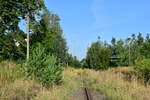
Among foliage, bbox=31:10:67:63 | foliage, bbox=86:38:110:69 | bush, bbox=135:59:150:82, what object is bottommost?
bush, bbox=135:59:150:82

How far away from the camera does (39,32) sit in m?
32.3

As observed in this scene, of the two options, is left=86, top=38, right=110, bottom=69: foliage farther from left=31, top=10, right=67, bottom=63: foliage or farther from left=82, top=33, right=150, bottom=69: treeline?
left=31, top=10, right=67, bottom=63: foliage

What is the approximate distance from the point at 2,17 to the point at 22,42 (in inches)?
147

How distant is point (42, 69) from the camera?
571 inches

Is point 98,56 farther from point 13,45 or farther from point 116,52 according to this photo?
point 13,45

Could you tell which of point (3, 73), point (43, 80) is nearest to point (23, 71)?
point (43, 80)

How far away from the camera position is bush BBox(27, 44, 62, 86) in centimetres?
1404

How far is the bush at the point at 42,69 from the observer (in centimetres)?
1404

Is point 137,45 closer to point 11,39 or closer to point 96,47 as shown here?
point 96,47

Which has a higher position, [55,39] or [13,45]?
[55,39]

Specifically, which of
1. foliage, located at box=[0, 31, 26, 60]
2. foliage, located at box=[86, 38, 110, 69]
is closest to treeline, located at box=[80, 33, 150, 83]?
foliage, located at box=[86, 38, 110, 69]

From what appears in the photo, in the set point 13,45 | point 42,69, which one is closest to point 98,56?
point 13,45

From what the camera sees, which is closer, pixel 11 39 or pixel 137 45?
pixel 11 39

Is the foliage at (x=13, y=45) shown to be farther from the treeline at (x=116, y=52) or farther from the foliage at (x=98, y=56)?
the foliage at (x=98, y=56)
